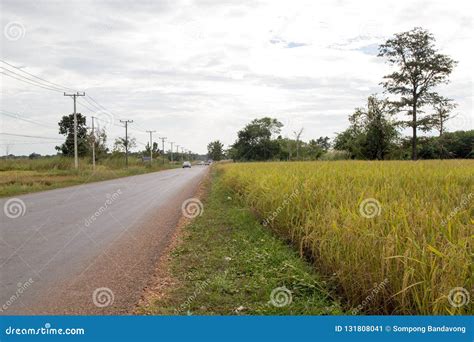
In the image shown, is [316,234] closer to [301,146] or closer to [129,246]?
[129,246]

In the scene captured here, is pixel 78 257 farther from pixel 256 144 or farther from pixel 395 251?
pixel 256 144

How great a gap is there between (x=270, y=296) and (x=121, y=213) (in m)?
7.88

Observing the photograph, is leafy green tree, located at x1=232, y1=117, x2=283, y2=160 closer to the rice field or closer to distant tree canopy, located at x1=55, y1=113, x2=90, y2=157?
distant tree canopy, located at x1=55, y1=113, x2=90, y2=157

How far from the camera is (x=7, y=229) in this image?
8.95 metres

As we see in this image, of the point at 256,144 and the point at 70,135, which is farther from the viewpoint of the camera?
the point at 256,144

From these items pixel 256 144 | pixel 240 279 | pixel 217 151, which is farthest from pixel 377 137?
pixel 217 151

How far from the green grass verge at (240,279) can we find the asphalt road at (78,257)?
50cm

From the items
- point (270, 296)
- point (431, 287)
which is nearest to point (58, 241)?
point (270, 296)

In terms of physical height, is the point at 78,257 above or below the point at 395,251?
below

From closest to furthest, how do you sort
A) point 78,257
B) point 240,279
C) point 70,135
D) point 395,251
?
1. point 395,251
2. point 240,279
3. point 78,257
4. point 70,135

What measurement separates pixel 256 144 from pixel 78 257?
81.8 m

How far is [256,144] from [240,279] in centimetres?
8286

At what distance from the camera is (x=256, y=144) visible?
8781cm

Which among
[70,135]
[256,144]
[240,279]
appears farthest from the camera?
[256,144]
